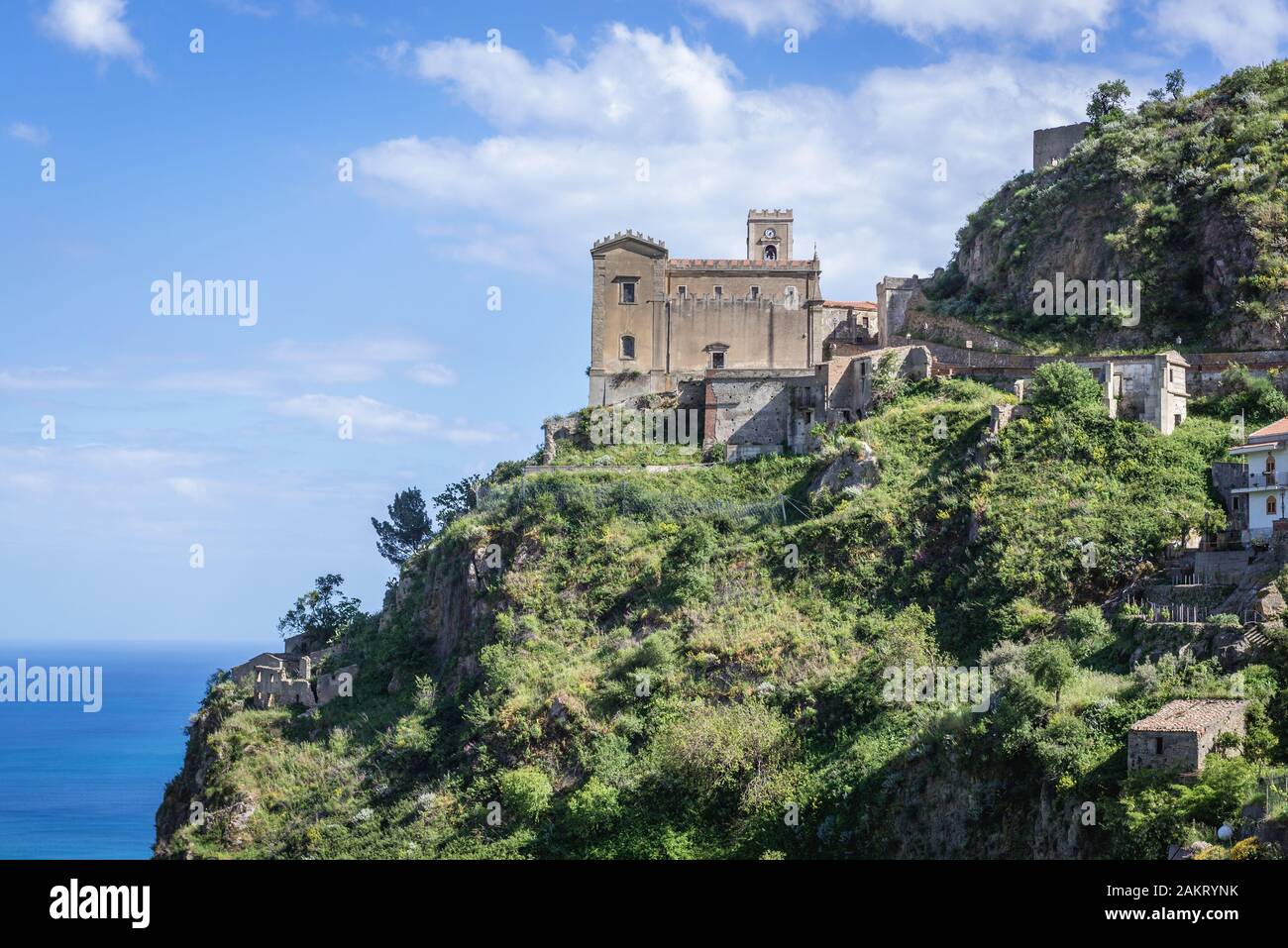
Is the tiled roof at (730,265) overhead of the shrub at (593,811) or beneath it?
overhead

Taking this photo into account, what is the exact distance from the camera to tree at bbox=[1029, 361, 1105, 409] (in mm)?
46031

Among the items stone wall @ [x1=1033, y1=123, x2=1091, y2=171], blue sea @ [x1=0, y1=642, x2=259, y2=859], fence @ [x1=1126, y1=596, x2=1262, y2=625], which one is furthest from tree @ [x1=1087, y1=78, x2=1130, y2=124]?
blue sea @ [x1=0, y1=642, x2=259, y2=859]

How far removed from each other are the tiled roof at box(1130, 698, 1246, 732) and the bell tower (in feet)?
126

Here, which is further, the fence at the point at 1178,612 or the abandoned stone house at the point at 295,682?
the abandoned stone house at the point at 295,682

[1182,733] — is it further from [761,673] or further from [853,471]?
[853,471]

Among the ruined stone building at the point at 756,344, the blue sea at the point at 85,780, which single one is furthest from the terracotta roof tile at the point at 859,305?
the blue sea at the point at 85,780

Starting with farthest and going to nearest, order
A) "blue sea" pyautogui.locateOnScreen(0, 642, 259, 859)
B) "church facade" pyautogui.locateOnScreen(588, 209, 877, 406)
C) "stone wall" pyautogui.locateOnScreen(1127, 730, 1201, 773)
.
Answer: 1. "blue sea" pyautogui.locateOnScreen(0, 642, 259, 859)
2. "church facade" pyautogui.locateOnScreen(588, 209, 877, 406)
3. "stone wall" pyautogui.locateOnScreen(1127, 730, 1201, 773)

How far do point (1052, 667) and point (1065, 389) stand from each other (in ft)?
43.1

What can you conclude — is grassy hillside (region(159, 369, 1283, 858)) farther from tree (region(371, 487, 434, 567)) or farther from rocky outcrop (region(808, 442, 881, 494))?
tree (region(371, 487, 434, 567))

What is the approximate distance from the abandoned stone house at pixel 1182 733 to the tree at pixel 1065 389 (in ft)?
48.9

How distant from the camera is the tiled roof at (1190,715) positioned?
3117 centimetres

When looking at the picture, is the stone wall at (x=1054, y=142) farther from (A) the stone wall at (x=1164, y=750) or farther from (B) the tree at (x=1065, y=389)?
(A) the stone wall at (x=1164, y=750)
